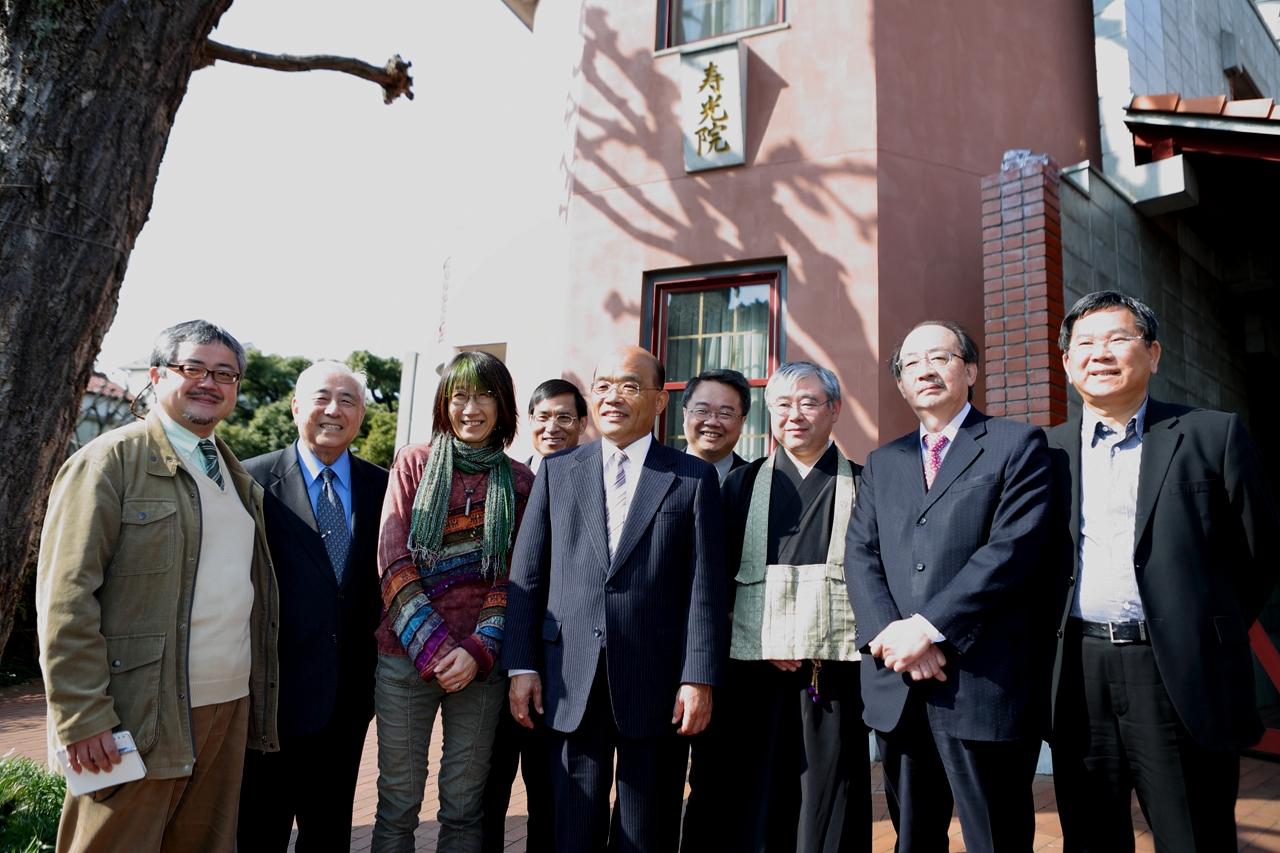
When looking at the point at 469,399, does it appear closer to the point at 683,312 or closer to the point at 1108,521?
the point at 1108,521

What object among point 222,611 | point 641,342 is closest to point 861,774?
point 222,611

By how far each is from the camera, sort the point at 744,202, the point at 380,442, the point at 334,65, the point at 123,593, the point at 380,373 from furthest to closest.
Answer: the point at 380,373 < the point at 380,442 < the point at 744,202 < the point at 334,65 < the point at 123,593

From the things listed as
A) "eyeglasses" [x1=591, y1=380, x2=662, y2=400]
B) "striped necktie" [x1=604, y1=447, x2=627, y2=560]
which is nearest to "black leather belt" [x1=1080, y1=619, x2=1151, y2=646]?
"striped necktie" [x1=604, y1=447, x2=627, y2=560]

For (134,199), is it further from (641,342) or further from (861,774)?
(641,342)

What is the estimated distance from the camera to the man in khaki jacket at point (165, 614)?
2.32 meters

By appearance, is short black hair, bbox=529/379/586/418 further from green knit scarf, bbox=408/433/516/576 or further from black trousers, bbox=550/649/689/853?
black trousers, bbox=550/649/689/853

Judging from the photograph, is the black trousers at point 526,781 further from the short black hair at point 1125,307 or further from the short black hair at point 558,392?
the short black hair at point 1125,307

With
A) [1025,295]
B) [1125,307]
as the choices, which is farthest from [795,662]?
[1025,295]

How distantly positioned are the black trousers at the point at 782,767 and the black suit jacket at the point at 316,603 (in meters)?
1.30

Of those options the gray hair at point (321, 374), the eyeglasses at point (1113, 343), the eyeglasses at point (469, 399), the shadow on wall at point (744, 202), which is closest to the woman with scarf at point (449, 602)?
the eyeglasses at point (469, 399)

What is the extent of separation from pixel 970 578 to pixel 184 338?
2644 millimetres

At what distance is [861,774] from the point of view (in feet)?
9.52

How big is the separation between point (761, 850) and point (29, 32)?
3819 mm

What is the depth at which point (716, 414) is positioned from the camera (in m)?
3.96
